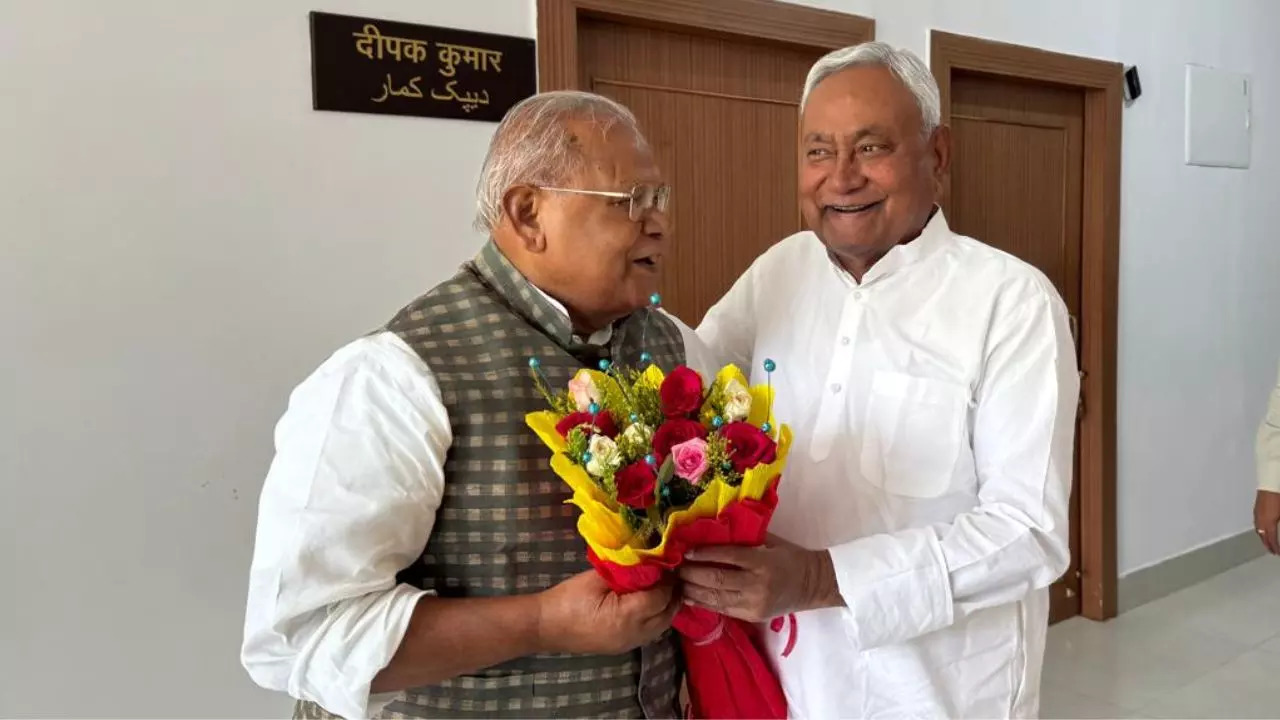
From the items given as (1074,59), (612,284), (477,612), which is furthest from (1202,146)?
(477,612)

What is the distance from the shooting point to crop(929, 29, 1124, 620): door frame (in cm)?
409

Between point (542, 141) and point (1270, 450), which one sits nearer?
point (542, 141)

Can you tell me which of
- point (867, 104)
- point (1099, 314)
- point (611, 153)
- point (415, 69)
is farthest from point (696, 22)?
point (1099, 314)

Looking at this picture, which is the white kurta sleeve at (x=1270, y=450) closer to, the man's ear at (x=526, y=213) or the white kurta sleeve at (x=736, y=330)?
the white kurta sleeve at (x=736, y=330)

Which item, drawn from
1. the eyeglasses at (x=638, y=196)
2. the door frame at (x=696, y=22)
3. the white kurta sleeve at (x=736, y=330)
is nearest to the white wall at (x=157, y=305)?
the door frame at (x=696, y=22)

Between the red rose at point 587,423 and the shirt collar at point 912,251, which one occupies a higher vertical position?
the shirt collar at point 912,251

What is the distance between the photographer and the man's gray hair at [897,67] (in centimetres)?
159

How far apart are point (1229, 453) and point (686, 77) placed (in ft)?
11.4

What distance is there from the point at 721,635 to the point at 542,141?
731mm

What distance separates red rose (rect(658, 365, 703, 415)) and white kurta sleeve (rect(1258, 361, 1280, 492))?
2102mm

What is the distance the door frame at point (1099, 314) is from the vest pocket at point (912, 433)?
2854 millimetres

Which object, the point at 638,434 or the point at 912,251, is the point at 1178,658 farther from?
the point at 638,434

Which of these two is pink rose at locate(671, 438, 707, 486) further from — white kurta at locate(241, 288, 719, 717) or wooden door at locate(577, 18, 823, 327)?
wooden door at locate(577, 18, 823, 327)

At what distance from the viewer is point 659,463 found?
1.12 metres
